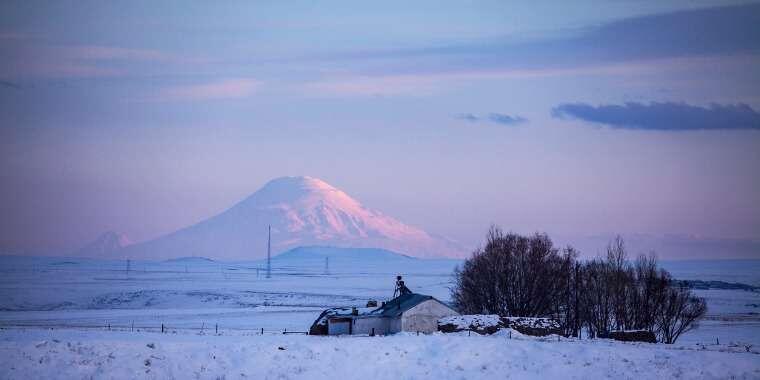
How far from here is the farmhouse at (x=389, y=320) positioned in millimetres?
53062

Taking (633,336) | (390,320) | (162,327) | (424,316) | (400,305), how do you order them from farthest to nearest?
(400,305) < (390,320) < (162,327) < (424,316) < (633,336)

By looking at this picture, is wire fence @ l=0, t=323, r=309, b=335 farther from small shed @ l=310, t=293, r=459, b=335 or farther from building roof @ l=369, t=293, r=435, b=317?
building roof @ l=369, t=293, r=435, b=317

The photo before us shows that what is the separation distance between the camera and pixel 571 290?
67688mm

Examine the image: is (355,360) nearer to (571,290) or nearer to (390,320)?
(390,320)

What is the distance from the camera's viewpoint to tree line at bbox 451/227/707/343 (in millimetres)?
63719

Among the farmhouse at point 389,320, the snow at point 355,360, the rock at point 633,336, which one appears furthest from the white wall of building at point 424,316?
the snow at point 355,360

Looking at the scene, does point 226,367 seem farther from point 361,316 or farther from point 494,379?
point 361,316

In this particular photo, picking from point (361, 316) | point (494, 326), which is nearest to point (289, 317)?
point (361, 316)

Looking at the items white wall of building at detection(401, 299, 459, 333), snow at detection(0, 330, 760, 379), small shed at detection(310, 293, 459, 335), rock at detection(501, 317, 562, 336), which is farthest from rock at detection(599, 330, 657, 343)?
white wall of building at detection(401, 299, 459, 333)

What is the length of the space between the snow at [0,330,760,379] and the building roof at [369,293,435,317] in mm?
12693

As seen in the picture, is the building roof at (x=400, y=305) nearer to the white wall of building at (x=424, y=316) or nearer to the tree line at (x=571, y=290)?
the white wall of building at (x=424, y=316)

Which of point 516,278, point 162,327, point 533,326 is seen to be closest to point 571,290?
point 516,278

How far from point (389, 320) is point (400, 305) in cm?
200

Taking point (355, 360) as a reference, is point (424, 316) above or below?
above
